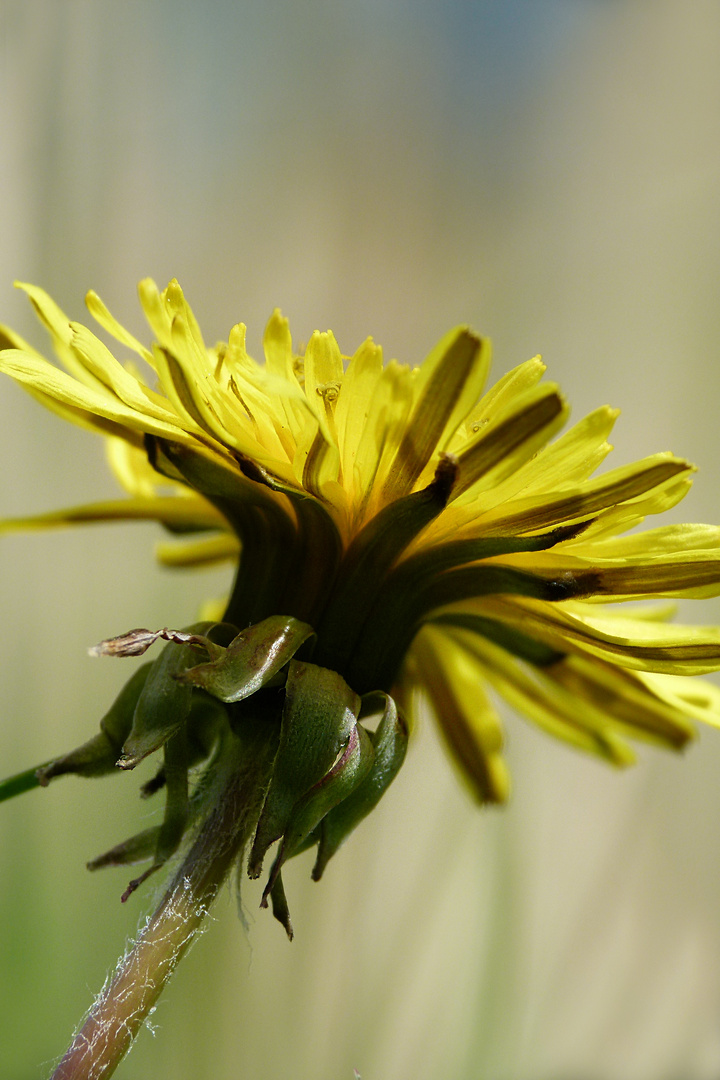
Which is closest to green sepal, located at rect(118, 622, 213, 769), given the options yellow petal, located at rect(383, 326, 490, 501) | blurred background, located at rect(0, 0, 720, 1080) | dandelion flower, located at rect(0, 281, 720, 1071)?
dandelion flower, located at rect(0, 281, 720, 1071)

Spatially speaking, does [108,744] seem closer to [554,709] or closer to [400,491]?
[400,491]

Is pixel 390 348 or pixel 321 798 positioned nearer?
pixel 321 798

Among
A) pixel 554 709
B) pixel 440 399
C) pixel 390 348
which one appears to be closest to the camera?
pixel 440 399

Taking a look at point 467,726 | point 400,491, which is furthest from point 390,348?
point 400,491

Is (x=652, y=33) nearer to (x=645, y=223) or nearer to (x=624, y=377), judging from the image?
(x=645, y=223)

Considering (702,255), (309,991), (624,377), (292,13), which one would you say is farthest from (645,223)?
(309,991)

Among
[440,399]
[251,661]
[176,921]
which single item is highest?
[440,399]

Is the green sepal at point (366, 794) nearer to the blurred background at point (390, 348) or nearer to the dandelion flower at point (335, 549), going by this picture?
the dandelion flower at point (335, 549)

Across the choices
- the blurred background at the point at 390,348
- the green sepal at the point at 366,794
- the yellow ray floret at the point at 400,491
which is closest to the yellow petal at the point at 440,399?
the yellow ray floret at the point at 400,491
